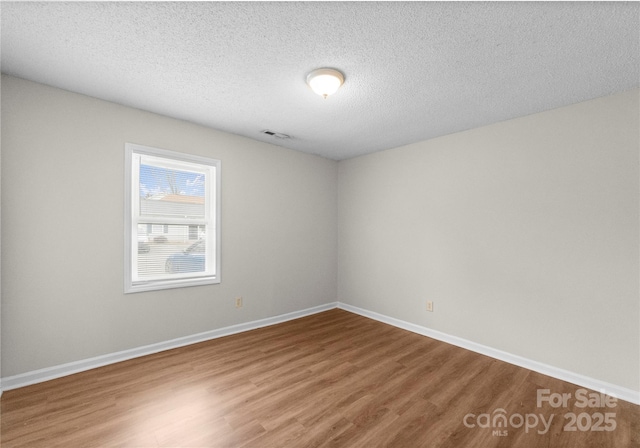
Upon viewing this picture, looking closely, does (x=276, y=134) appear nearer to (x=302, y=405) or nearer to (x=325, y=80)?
(x=325, y=80)

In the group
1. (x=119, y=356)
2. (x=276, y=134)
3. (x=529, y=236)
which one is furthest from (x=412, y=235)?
(x=119, y=356)

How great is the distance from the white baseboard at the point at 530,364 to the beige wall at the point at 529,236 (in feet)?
0.17

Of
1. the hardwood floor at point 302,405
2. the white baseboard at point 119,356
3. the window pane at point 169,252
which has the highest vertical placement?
A: the window pane at point 169,252

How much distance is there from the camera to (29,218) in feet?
7.59

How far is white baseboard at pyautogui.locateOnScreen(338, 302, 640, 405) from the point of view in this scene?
89.4 inches

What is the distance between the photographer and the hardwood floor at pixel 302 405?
1.76 m

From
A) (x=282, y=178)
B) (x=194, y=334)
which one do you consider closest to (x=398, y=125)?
(x=282, y=178)

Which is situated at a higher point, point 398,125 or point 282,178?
point 398,125

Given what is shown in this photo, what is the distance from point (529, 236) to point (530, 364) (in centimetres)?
130

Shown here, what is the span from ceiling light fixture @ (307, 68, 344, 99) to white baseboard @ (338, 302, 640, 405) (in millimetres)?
3171

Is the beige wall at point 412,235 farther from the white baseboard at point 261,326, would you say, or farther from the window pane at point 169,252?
the window pane at point 169,252

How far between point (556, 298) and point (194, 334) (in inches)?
155

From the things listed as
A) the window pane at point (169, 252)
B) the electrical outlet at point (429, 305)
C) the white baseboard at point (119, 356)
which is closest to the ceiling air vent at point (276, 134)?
the window pane at point (169, 252)

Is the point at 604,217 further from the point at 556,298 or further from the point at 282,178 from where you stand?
the point at 282,178
